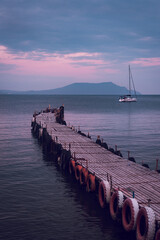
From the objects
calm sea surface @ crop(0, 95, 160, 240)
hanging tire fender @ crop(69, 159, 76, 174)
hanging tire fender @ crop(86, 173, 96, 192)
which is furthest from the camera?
hanging tire fender @ crop(69, 159, 76, 174)

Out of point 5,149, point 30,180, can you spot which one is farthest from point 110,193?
point 5,149

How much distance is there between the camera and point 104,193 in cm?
1802

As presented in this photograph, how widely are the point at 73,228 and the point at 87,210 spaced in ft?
8.97

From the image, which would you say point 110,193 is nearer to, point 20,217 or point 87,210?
point 87,210

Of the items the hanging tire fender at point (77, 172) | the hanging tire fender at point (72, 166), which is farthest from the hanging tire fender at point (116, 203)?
the hanging tire fender at point (72, 166)

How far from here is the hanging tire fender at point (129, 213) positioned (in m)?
14.5

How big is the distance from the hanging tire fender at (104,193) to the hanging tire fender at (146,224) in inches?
153

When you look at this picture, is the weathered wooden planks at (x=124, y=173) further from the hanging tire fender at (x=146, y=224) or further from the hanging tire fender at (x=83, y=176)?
the hanging tire fender at (x=146, y=224)

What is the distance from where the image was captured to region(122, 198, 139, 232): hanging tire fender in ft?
47.5

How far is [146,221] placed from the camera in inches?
522

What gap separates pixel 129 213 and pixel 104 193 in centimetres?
261

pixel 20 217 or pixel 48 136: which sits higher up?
pixel 48 136

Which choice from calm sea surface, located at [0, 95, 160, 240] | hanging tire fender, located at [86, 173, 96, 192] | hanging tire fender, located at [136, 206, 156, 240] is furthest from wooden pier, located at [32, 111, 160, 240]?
calm sea surface, located at [0, 95, 160, 240]

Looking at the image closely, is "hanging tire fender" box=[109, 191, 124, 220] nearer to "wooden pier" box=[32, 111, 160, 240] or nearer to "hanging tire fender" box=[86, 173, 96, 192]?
"wooden pier" box=[32, 111, 160, 240]
